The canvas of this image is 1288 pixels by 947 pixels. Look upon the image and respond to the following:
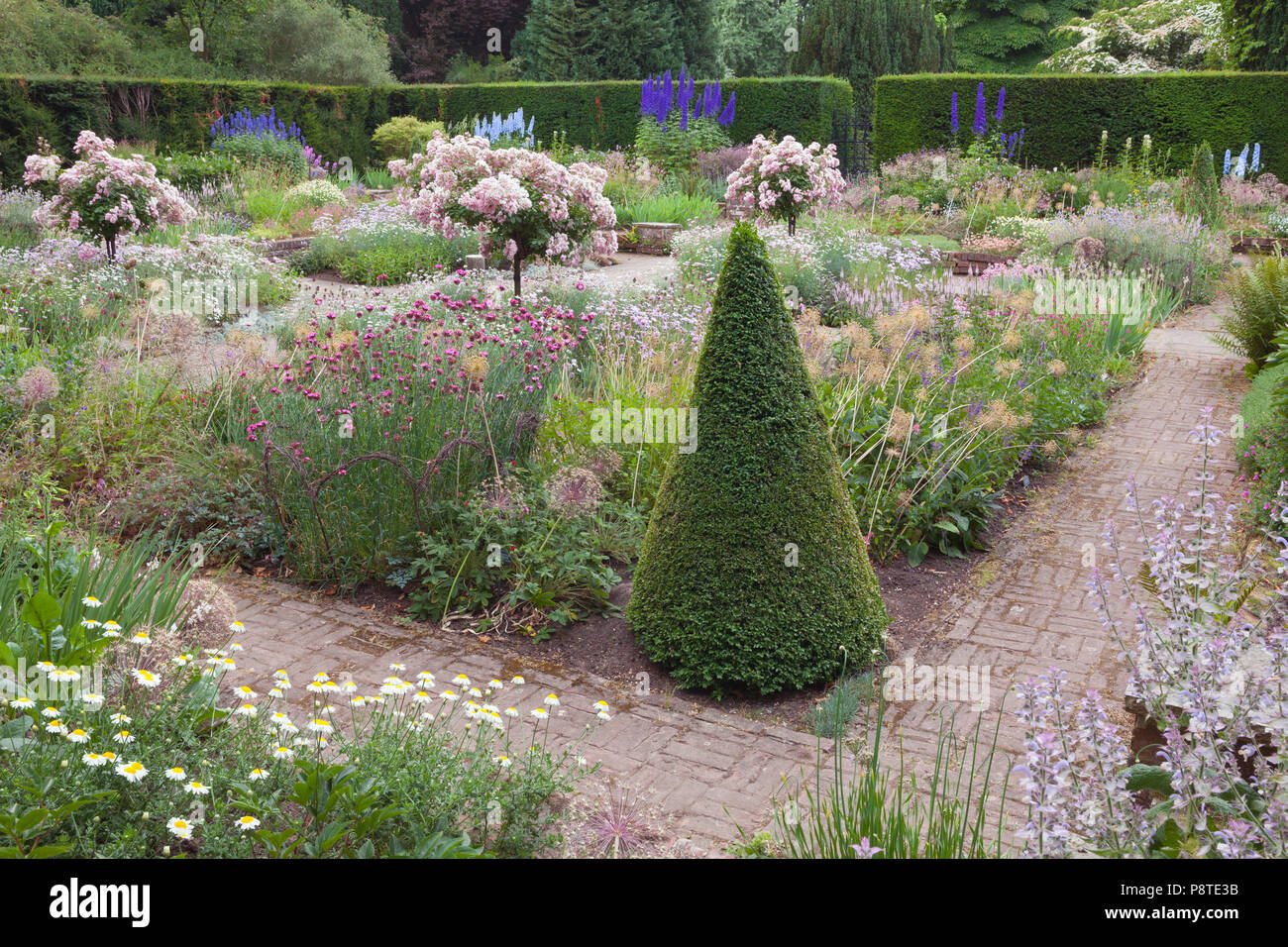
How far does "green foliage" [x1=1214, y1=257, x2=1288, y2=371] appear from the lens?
8180 millimetres

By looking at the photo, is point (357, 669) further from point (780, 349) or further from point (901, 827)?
point (901, 827)

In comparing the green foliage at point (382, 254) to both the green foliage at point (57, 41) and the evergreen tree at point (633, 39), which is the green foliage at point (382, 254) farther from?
the evergreen tree at point (633, 39)

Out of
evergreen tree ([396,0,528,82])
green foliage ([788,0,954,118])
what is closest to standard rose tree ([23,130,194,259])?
green foliage ([788,0,954,118])

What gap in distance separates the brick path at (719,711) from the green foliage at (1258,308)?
8.91 ft

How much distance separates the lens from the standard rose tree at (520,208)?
302 inches

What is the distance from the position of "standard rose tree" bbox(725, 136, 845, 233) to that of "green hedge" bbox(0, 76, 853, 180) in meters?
9.70

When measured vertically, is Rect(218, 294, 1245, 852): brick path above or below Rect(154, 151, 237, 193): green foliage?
below

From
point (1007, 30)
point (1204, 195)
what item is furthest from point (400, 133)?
point (1007, 30)

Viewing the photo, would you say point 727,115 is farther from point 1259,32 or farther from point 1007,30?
point 1007,30

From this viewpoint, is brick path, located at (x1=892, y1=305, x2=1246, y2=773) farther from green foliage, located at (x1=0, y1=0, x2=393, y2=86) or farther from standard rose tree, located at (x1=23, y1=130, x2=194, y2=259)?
green foliage, located at (x1=0, y1=0, x2=393, y2=86)

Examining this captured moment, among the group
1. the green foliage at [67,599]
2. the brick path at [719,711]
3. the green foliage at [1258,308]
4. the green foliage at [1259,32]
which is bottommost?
the brick path at [719,711]

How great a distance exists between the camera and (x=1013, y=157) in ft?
62.6

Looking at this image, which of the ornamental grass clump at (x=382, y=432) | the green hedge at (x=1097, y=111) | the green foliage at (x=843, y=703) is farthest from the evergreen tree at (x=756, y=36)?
the green foliage at (x=843, y=703)
